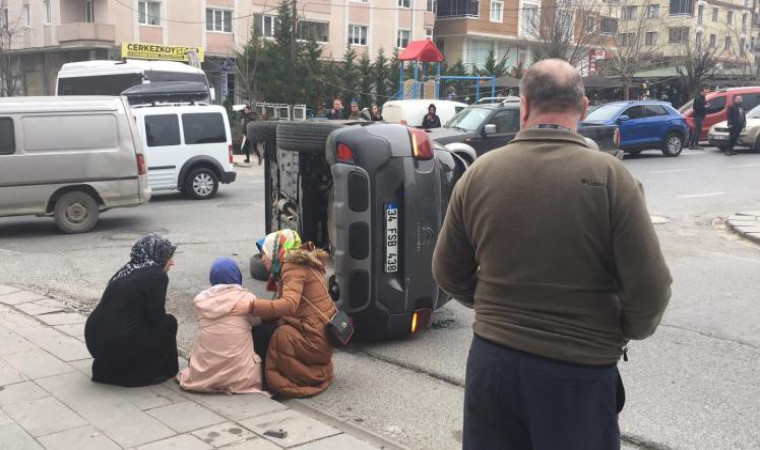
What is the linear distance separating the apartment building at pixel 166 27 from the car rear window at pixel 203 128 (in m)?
23.3

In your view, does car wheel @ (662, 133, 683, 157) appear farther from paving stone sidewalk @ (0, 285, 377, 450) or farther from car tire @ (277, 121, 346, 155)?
paving stone sidewalk @ (0, 285, 377, 450)

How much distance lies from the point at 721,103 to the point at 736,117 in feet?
12.3

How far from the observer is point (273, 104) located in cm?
3019

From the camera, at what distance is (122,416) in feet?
15.0

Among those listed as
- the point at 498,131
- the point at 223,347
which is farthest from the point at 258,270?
the point at 498,131

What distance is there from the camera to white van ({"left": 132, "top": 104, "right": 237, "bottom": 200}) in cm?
1535

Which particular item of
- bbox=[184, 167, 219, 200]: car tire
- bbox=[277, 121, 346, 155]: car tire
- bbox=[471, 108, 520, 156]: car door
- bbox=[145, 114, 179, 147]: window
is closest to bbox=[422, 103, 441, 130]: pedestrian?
bbox=[471, 108, 520, 156]: car door

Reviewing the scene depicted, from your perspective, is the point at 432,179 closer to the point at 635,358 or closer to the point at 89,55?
the point at 635,358

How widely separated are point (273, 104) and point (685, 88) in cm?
2106

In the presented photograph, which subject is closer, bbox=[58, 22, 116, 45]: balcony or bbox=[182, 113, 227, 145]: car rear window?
bbox=[182, 113, 227, 145]: car rear window

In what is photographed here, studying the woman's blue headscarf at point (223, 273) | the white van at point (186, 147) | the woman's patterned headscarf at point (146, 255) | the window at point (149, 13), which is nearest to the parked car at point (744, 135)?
the white van at point (186, 147)

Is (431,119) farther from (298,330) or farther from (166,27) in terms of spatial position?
(166,27)

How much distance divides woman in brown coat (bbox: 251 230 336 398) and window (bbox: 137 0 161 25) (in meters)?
40.2

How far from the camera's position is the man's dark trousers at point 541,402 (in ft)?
7.73
